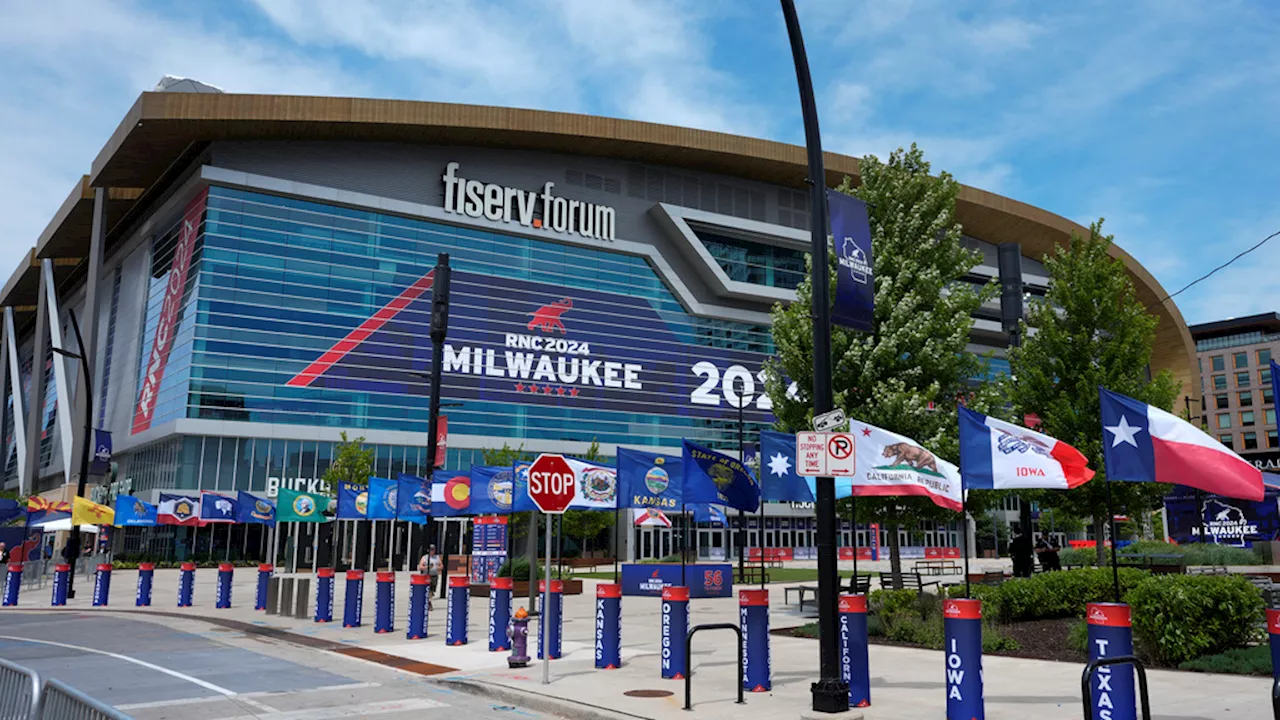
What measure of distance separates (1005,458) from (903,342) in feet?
32.3

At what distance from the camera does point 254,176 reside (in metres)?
59.1

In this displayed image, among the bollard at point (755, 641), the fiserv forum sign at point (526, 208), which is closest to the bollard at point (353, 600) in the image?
the bollard at point (755, 641)

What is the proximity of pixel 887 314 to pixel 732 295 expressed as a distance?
171ft

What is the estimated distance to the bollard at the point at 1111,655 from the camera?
8.15 m

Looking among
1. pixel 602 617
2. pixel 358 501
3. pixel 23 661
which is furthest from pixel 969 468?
pixel 358 501

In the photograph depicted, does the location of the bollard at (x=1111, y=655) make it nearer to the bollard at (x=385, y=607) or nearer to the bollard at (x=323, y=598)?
the bollard at (x=385, y=607)

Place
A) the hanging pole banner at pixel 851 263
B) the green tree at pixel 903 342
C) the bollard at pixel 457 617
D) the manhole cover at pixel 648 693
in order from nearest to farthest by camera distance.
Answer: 1. the hanging pole banner at pixel 851 263
2. the manhole cover at pixel 648 693
3. the bollard at pixel 457 617
4. the green tree at pixel 903 342

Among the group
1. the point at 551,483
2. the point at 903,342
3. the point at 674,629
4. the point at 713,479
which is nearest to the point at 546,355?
the point at 903,342

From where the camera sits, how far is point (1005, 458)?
12.0 m

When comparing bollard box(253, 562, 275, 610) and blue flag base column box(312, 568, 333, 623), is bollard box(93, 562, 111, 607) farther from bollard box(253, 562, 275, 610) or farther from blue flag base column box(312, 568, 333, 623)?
blue flag base column box(312, 568, 333, 623)

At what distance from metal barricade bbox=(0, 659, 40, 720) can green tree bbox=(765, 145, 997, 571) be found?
629 inches

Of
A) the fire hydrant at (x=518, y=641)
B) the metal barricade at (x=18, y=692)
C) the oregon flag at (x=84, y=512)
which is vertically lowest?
the fire hydrant at (x=518, y=641)

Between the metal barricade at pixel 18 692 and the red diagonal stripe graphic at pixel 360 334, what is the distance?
54.1 m

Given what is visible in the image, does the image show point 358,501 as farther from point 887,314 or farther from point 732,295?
point 732,295
